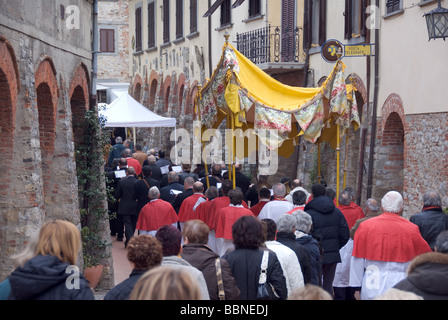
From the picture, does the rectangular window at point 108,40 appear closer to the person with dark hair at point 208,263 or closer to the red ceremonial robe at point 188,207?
the red ceremonial robe at point 188,207

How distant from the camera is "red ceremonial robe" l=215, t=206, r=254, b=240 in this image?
9523mm

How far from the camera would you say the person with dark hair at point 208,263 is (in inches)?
219

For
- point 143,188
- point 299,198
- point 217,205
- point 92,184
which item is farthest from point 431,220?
point 143,188

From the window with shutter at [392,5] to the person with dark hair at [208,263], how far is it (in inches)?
374

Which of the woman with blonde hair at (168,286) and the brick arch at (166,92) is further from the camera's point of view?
the brick arch at (166,92)

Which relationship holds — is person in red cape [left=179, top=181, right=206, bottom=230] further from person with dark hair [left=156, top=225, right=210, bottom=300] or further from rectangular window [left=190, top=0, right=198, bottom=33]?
rectangular window [left=190, top=0, right=198, bottom=33]

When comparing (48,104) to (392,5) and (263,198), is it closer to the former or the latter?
(263,198)

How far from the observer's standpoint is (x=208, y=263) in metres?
5.71

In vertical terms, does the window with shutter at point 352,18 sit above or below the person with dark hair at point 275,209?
above

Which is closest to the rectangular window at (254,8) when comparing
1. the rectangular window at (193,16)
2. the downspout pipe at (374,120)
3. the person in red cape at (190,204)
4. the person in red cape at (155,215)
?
the rectangular window at (193,16)

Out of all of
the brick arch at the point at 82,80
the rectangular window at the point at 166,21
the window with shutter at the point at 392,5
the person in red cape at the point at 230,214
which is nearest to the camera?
the person in red cape at the point at 230,214

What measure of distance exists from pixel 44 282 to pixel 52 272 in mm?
68

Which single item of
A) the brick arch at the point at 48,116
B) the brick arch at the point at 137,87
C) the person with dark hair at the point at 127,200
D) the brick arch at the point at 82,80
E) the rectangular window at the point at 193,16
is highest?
the rectangular window at the point at 193,16

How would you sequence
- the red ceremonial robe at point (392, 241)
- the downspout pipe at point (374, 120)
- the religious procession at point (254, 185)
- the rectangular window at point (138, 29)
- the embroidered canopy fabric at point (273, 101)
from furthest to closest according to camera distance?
the rectangular window at point (138, 29) → the downspout pipe at point (374, 120) → the embroidered canopy fabric at point (273, 101) → the red ceremonial robe at point (392, 241) → the religious procession at point (254, 185)
